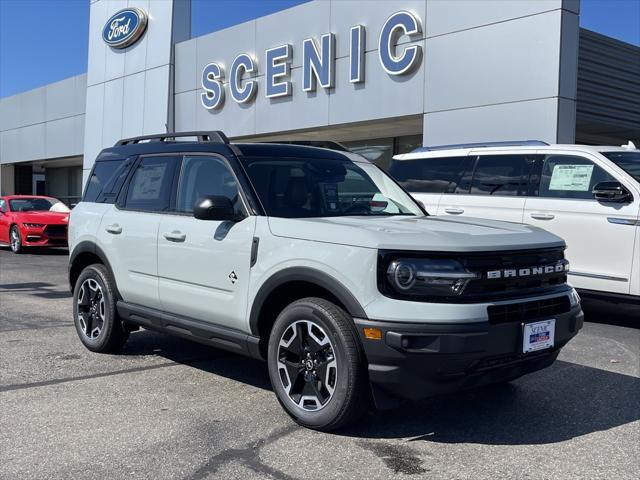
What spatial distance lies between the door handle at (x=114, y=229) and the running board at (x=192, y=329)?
592 mm

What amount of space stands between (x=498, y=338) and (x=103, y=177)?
413 cm

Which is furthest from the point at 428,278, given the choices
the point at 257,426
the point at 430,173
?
the point at 430,173

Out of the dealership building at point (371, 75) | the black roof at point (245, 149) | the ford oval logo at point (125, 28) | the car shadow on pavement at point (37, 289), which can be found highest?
the ford oval logo at point (125, 28)

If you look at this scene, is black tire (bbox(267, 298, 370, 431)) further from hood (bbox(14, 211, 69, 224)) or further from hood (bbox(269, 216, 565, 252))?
hood (bbox(14, 211, 69, 224))

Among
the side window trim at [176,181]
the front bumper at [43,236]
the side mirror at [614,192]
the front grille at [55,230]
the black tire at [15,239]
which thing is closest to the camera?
the side window trim at [176,181]

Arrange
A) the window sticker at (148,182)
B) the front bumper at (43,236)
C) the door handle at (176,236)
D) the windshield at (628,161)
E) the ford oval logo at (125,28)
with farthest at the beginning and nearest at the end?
the ford oval logo at (125,28)
the front bumper at (43,236)
the windshield at (628,161)
the window sticker at (148,182)
the door handle at (176,236)

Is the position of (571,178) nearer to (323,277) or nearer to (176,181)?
(176,181)

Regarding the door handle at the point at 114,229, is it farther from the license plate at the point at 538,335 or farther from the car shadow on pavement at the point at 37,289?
the car shadow on pavement at the point at 37,289

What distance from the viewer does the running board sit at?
4.41m

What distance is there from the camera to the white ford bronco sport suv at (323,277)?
3607 millimetres

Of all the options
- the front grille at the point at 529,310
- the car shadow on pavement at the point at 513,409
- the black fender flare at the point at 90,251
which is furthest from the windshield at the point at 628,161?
the black fender flare at the point at 90,251

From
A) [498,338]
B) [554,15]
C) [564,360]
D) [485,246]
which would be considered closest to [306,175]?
[485,246]

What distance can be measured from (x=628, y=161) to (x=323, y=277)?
5122 mm

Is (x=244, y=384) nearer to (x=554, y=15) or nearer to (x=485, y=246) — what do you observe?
(x=485, y=246)
